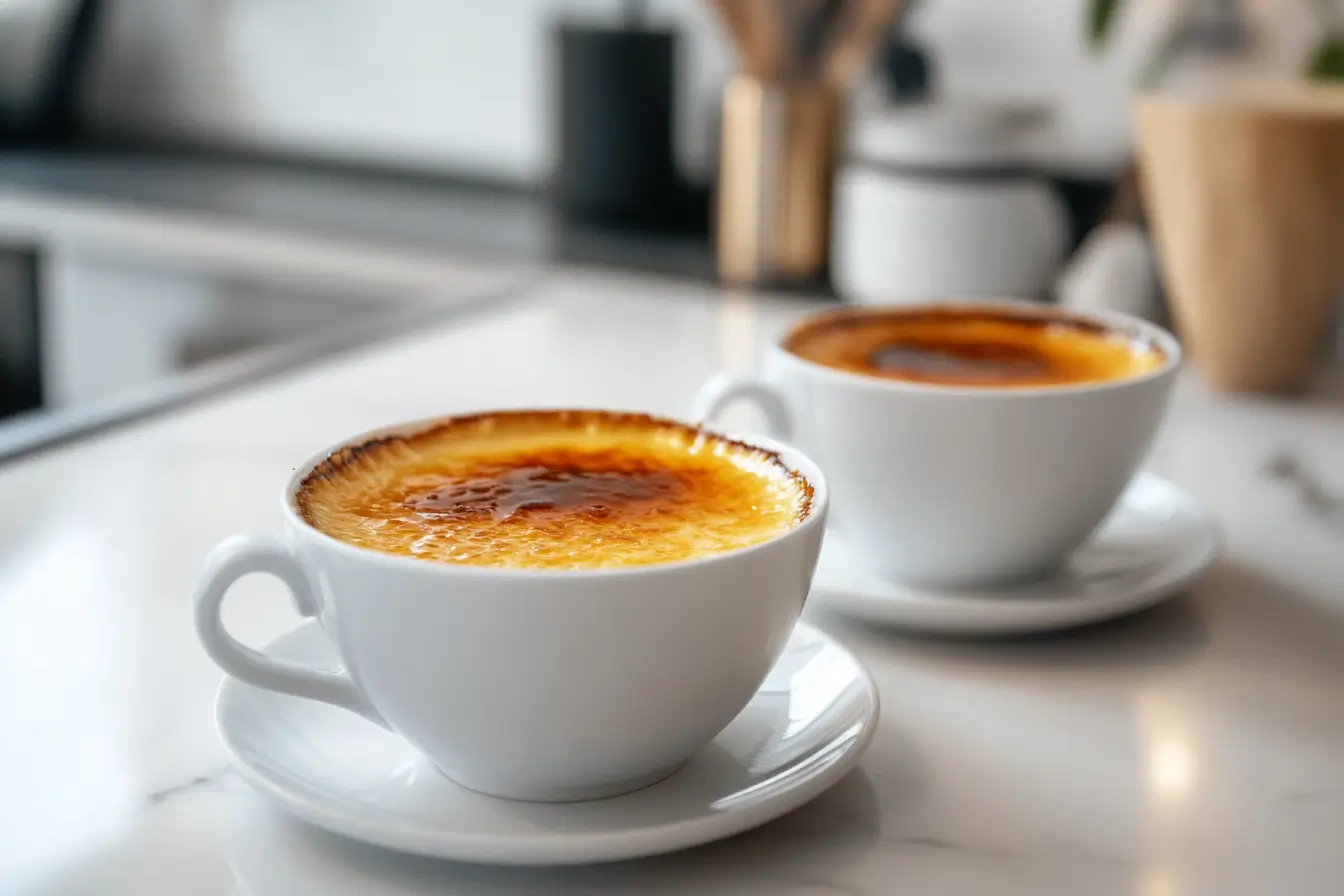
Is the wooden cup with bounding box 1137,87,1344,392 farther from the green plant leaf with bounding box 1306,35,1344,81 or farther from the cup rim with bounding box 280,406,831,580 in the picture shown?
the cup rim with bounding box 280,406,831,580

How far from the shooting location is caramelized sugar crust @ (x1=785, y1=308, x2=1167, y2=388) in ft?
2.44

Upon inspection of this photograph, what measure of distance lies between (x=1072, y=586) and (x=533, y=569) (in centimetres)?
32

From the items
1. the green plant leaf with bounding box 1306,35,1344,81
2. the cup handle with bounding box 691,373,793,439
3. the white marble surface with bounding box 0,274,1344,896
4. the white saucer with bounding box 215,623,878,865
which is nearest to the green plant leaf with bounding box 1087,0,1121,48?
the green plant leaf with bounding box 1306,35,1344,81

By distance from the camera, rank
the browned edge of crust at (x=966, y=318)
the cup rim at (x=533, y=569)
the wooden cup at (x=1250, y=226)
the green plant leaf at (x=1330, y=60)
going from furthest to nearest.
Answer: the green plant leaf at (x=1330, y=60)
the wooden cup at (x=1250, y=226)
the browned edge of crust at (x=966, y=318)
the cup rim at (x=533, y=569)

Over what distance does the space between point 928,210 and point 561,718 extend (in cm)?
85

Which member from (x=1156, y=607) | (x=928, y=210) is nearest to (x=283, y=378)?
A: (x=928, y=210)

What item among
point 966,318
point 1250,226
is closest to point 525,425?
point 966,318

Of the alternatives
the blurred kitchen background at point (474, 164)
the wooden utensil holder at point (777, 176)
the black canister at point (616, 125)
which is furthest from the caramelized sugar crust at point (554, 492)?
the black canister at point (616, 125)

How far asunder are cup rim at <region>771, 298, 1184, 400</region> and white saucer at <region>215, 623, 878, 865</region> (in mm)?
124

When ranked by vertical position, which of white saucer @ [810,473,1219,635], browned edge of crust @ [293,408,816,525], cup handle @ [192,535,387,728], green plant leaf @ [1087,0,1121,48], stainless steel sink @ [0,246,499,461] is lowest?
stainless steel sink @ [0,246,499,461]

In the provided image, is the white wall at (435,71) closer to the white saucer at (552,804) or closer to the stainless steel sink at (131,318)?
the stainless steel sink at (131,318)

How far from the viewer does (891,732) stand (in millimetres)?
596

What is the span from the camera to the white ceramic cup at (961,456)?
66 cm

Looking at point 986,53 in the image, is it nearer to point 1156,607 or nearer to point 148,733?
point 1156,607
